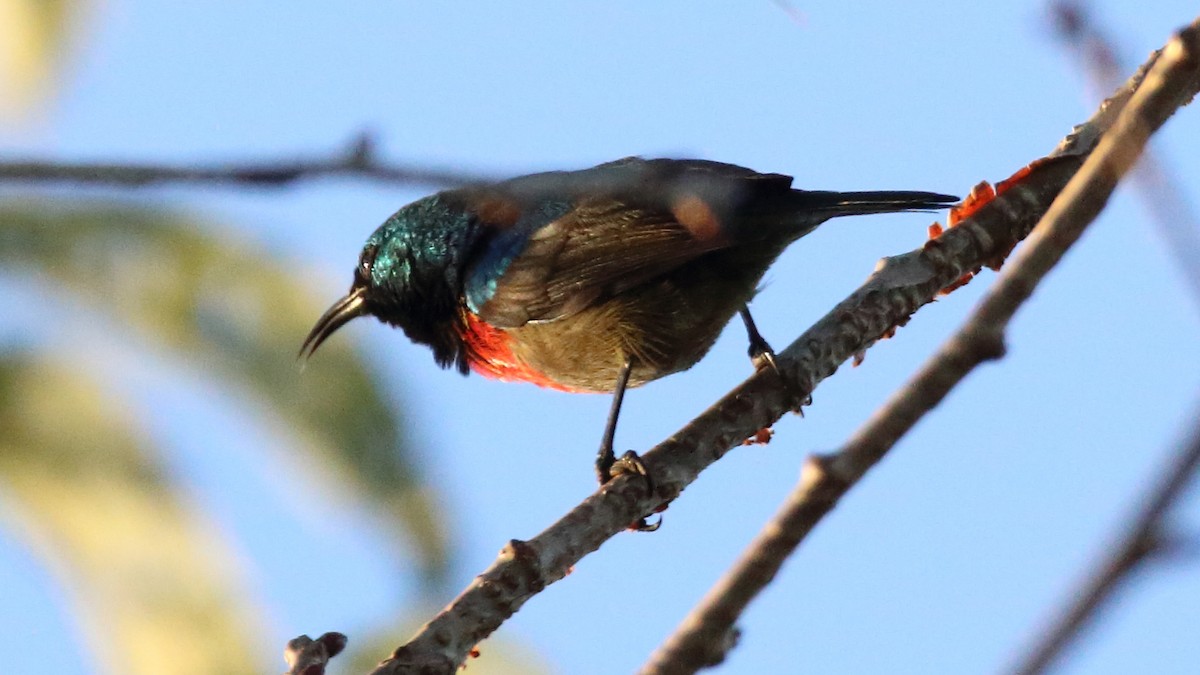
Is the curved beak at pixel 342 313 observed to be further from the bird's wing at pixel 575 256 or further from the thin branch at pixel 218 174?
the thin branch at pixel 218 174

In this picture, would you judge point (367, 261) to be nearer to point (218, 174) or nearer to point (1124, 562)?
point (218, 174)

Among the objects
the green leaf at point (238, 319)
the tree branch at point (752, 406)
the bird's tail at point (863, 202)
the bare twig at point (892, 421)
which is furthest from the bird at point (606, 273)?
the green leaf at point (238, 319)

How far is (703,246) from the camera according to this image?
447 cm

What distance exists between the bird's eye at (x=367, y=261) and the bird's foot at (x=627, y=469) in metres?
1.84

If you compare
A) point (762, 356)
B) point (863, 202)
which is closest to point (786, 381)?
point (762, 356)

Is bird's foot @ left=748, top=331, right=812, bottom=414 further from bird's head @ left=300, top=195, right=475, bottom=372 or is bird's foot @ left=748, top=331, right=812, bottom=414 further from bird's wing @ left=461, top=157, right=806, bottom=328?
bird's head @ left=300, top=195, right=475, bottom=372

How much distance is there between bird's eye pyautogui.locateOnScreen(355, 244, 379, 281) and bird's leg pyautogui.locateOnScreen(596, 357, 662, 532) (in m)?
1.40

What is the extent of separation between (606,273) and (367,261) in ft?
5.07

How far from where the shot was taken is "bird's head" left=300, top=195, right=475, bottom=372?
5.62 metres

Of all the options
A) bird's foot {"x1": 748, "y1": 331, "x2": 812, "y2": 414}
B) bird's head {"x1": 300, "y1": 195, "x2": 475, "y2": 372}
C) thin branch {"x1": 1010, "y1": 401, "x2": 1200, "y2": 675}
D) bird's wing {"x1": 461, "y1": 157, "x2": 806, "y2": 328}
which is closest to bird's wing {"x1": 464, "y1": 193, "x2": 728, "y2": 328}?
bird's wing {"x1": 461, "y1": 157, "x2": 806, "y2": 328}

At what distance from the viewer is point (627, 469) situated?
3.60 meters

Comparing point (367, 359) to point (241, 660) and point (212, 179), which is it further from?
point (212, 179)

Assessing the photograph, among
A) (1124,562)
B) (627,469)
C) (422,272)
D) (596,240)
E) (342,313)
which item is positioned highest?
(342,313)

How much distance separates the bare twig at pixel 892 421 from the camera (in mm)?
1622
